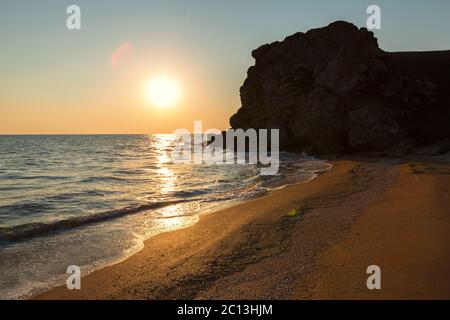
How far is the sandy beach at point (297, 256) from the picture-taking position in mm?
6137

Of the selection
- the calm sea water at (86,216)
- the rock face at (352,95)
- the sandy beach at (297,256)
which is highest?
the rock face at (352,95)

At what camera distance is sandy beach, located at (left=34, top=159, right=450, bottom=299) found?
614 centimetres

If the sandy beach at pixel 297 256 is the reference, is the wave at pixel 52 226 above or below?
below

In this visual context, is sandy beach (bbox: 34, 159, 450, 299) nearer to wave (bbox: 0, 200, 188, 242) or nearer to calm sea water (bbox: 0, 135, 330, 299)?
calm sea water (bbox: 0, 135, 330, 299)

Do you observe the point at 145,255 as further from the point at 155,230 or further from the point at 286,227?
the point at 286,227

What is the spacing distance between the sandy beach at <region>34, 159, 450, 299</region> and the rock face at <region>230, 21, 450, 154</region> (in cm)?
3036

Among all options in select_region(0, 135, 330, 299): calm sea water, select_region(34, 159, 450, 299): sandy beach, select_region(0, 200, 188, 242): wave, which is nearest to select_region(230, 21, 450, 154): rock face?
select_region(0, 135, 330, 299): calm sea water

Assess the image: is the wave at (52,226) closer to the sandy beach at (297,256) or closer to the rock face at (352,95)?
the sandy beach at (297,256)

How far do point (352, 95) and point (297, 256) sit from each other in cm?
4064

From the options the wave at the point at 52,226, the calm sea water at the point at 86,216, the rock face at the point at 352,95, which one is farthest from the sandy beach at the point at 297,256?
the rock face at the point at 352,95

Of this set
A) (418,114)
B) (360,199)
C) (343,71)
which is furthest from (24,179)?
(418,114)

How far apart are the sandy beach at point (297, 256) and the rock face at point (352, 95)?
30.4m

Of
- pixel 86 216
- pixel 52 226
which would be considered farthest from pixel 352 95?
pixel 52 226
